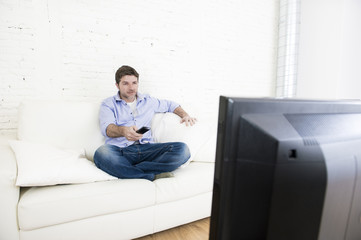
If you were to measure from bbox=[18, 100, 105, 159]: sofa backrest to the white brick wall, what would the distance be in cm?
38

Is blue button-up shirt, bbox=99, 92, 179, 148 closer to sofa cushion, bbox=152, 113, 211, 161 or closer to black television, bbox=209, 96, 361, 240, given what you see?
sofa cushion, bbox=152, 113, 211, 161

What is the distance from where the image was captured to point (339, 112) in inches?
15.0

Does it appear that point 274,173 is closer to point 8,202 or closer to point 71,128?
point 8,202

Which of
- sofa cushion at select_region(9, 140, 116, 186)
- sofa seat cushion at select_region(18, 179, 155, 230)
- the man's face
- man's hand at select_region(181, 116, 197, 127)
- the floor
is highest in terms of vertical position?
the man's face

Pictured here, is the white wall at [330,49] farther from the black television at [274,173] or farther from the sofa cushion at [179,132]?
the black television at [274,173]

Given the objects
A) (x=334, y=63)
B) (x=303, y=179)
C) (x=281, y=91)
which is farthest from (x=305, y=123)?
(x=281, y=91)

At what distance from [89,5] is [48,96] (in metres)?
0.88

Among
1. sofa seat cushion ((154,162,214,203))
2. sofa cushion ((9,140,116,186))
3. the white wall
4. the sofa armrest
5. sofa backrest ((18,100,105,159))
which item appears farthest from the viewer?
the white wall

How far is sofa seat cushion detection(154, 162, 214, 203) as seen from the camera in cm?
134

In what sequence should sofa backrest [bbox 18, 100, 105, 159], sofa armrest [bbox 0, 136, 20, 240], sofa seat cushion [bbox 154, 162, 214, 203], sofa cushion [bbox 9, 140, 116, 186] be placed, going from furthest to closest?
sofa backrest [bbox 18, 100, 105, 159] < sofa seat cushion [bbox 154, 162, 214, 203] < sofa cushion [bbox 9, 140, 116, 186] < sofa armrest [bbox 0, 136, 20, 240]

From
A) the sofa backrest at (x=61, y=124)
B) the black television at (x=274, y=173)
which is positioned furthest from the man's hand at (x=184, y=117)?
the black television at (x=274, y=173)

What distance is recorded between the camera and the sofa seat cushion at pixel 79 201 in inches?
41.1

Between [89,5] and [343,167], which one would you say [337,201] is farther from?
[89,5]

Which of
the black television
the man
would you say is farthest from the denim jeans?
the black television
